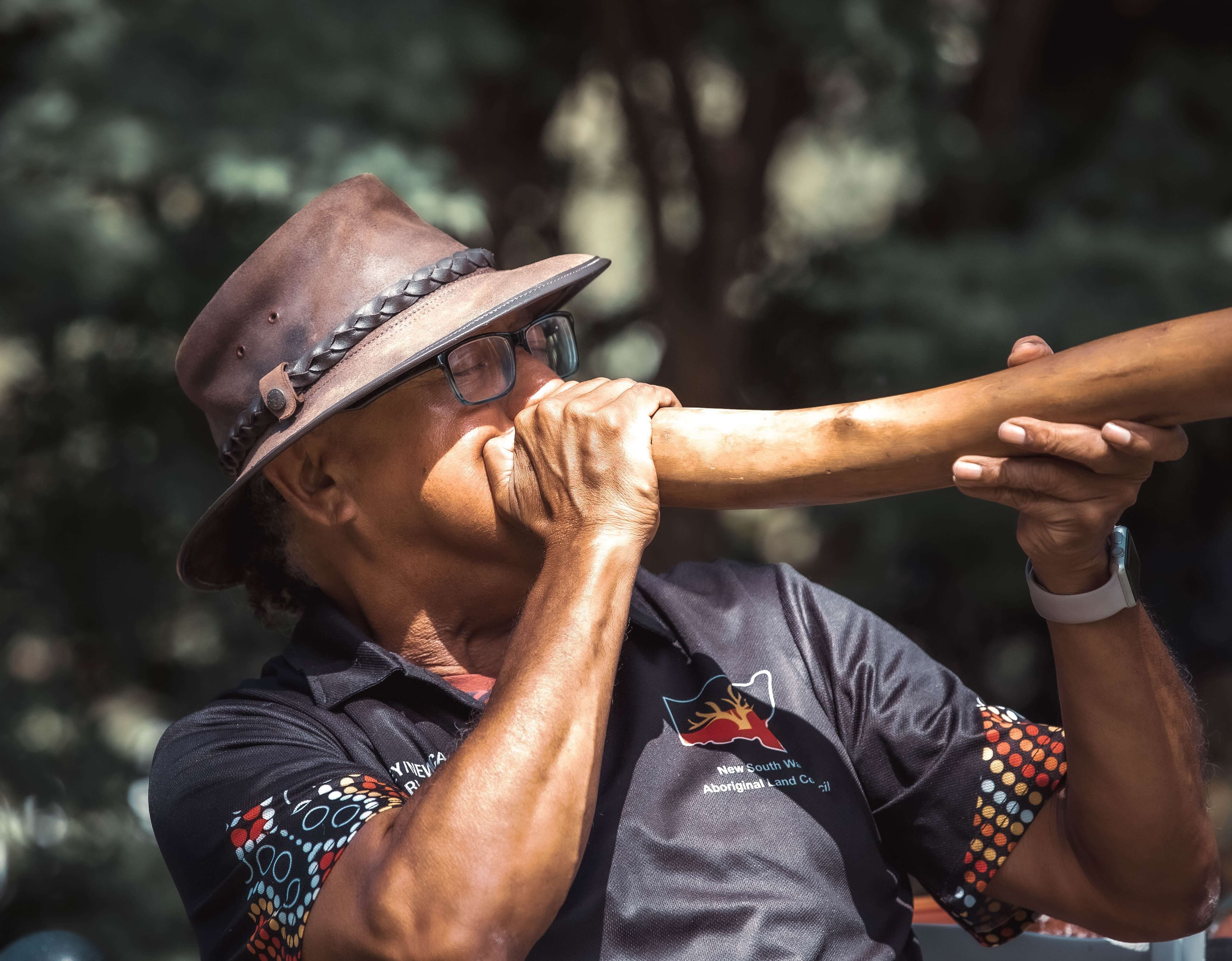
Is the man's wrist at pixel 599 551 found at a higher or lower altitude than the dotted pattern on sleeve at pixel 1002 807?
higher

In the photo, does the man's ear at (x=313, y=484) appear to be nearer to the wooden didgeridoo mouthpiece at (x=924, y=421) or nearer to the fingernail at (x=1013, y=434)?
the wooden didgeridoo mouthpiece at (x=924, y=421)

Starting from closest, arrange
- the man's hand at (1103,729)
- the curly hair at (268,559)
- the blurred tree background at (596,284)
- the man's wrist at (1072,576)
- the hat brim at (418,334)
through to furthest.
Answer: the man's hand at (1103,729) < the man's wrist at (1072,576) < the hat brim at (418,334) < the curly hair at (268,559) < the blurred tree background at (596,284)

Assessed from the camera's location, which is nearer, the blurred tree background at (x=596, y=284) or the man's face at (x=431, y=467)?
the man's face at (x=431, y=467)

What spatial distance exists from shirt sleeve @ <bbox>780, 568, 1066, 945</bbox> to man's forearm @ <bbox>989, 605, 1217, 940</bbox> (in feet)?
0.30

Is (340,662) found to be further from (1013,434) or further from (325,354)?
(1013,434)

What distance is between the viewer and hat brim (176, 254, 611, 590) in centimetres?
196

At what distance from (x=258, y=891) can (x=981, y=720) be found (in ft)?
4.16

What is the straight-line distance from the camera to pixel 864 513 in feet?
15.0

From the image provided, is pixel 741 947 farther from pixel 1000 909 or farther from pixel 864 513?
pixel 864 513

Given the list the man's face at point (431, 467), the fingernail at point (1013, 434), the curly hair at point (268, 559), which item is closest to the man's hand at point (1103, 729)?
the fingernail at point (1013, 434)

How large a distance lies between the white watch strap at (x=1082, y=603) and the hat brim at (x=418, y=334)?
3.11 feet

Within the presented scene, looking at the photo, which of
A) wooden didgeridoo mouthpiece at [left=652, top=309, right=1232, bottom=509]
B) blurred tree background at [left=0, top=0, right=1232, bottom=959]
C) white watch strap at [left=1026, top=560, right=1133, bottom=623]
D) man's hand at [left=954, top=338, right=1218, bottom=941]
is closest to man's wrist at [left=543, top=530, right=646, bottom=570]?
wooden didgeridoo mouthpiece at [left=652, top=309, right=1232, bottom=509]

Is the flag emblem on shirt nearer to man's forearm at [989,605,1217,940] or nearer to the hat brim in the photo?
man's forearm at [989,605,1217,940]

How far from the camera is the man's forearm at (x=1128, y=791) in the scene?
182 cm
